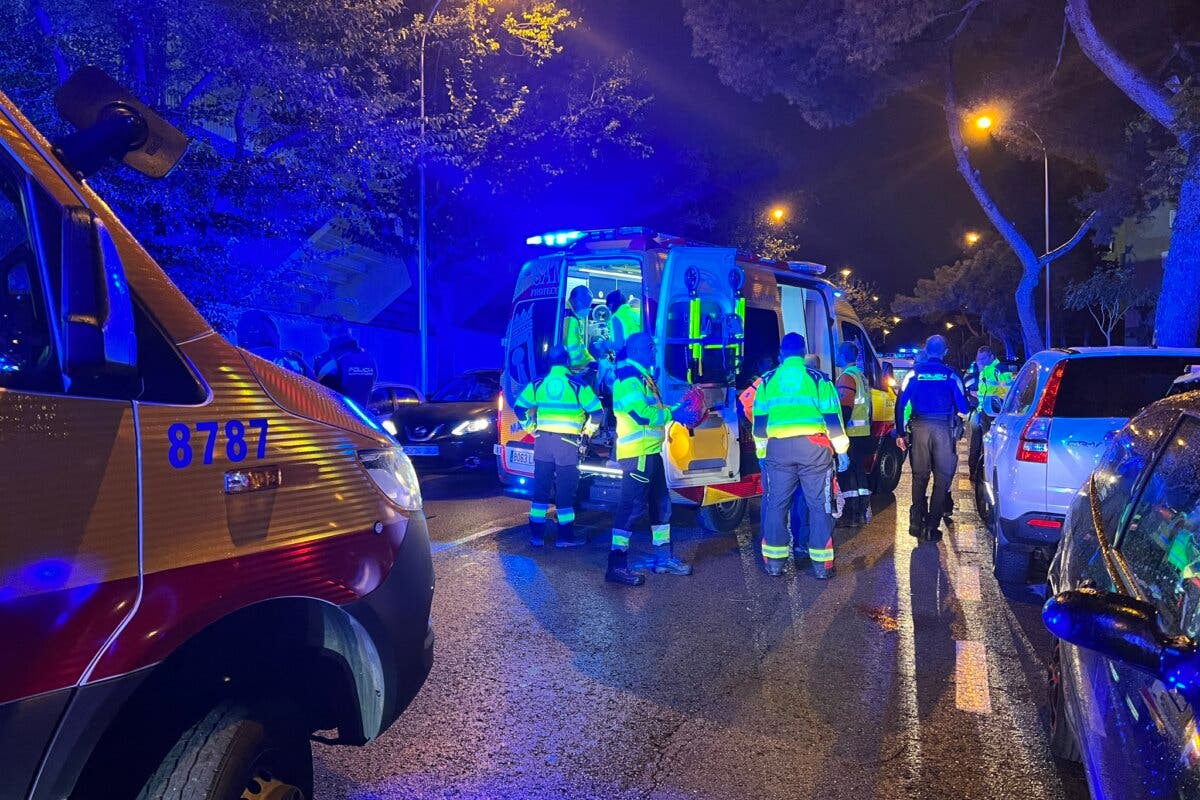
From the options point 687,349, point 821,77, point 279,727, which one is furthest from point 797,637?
point 821,77

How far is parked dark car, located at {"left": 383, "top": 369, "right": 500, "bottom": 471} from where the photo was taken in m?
10.1

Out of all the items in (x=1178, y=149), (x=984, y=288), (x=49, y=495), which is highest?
(x=984, y=288)

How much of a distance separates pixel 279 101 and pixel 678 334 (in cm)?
761

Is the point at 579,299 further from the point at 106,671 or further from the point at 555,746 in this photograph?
the point at 106,671

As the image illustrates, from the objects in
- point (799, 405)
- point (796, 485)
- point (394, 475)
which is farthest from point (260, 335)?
point (796, 485)

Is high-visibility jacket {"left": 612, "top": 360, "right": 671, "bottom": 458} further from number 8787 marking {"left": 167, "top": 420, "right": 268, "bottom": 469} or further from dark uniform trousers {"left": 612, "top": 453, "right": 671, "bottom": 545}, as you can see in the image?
number 8787 marking {"left": 167, "top": 420, "right": 268, "bottom": 469}

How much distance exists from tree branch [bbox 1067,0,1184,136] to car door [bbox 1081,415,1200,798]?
11356 millimetres

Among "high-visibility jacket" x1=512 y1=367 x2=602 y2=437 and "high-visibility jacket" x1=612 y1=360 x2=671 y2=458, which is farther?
"high-visibility jacket" x1=512 y1=367 x2=602 y2=437

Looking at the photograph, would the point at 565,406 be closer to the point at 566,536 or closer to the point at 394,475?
the point at 566,536

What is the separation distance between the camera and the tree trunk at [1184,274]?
1073cm

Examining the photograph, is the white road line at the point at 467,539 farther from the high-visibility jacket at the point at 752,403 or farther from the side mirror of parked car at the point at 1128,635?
the side mirror of parked car at the point at 1128,635

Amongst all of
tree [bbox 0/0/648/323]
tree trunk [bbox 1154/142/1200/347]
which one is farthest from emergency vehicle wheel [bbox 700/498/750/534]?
tree trunk [bbox 1154/142/1200/347]

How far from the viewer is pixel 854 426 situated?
8031 mm

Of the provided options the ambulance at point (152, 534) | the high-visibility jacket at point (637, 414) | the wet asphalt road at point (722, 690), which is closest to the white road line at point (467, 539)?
the wet asphalt road at point (722, 690)
